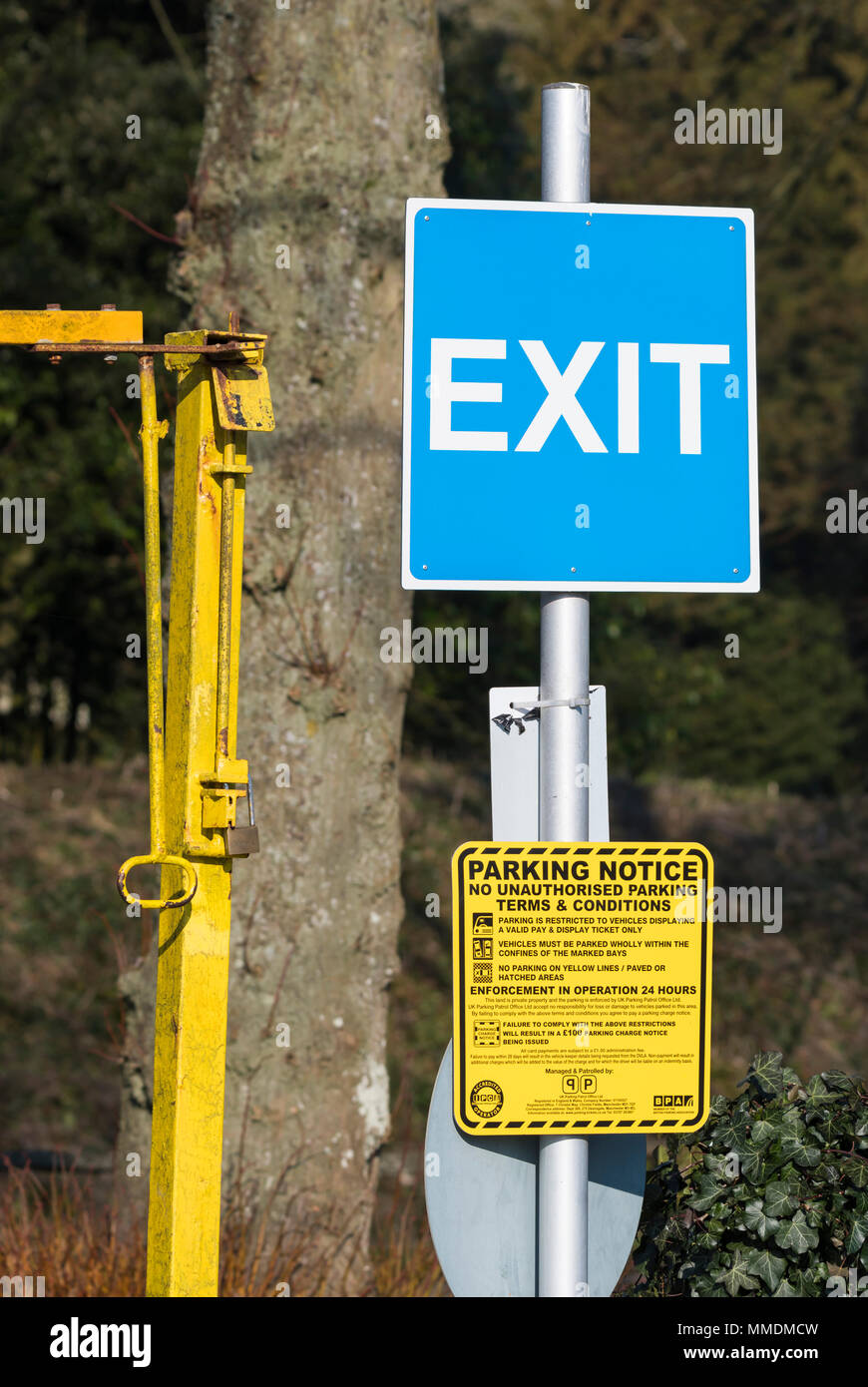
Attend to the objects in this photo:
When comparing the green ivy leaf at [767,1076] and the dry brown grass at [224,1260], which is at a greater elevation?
the green ivy leaf at [767,1076]

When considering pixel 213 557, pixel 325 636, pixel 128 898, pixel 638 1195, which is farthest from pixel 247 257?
pixel 638 1195

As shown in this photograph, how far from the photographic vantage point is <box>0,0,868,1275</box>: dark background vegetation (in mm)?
9023

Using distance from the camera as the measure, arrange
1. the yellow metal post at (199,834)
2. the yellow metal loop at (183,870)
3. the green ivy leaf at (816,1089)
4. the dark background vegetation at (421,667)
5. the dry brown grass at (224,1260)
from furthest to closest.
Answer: the dark background vegetation at (421,667)
the dry brown grass at (224,1260)
the green ivy leaf at (816,1089)
the yellow metal post at (199,834)
the yellow metal loop at (183,870)

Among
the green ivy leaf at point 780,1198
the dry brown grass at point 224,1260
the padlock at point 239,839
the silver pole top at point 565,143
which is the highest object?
the silver pole top at point 565,143

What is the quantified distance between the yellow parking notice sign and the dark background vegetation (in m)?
5.00

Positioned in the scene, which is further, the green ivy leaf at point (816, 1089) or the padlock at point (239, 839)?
the green ivy leaf at point (816, 1089)

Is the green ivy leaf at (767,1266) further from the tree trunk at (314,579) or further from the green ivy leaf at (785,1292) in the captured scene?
the tree trunk at (314,579)

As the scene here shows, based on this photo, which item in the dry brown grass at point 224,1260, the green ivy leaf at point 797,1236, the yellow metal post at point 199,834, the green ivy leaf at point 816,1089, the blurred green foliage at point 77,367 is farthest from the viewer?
the blurred green foliage at point 77,367

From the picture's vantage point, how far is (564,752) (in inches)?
108

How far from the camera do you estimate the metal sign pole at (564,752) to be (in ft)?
8.84

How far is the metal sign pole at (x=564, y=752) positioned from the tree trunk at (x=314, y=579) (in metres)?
1.85

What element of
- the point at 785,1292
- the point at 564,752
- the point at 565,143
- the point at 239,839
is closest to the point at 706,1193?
the point at 785,1292

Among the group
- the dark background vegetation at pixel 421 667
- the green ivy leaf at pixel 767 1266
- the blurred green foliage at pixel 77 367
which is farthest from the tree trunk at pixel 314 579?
the blurred green foliage at pixel 77 367

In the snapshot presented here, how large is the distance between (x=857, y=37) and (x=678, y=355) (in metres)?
10.9
